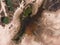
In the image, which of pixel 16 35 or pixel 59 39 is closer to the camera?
pixel 59 39

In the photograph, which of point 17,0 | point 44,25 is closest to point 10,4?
point 17,0

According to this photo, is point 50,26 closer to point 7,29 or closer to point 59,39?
point 59,39

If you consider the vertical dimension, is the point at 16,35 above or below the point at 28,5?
below

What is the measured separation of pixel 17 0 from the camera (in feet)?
5.68

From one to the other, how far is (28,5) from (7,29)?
22cm

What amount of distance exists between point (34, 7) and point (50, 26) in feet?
0.54

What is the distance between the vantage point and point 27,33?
5.50 ft

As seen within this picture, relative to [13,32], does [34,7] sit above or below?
above

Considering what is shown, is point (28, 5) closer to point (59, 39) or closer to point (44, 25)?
point (44, 25)

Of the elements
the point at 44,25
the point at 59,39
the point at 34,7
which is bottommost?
the point at 59,39

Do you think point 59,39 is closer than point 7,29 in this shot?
Yes

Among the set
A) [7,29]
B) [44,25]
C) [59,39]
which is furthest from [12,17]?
[59,39]

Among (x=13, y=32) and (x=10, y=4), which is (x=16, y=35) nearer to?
(x=13, y=32)

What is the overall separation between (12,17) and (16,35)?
0.12m
